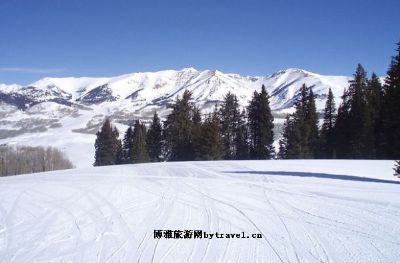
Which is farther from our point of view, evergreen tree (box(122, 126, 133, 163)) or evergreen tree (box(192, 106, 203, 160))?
evergreen tree (box(122, 126, 133, 163))

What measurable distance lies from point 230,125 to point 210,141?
27.3 ft

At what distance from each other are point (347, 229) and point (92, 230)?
5.63 metres

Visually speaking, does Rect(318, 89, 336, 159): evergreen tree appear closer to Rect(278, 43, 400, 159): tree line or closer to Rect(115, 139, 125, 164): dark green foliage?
Rect(278, 43, 400, 159): tree line

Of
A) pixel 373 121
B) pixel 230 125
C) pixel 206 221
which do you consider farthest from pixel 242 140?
pixel 206 221

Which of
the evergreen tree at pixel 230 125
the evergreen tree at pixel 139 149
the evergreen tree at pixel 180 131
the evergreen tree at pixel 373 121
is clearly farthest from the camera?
the evergreen tree at pixel 139 149

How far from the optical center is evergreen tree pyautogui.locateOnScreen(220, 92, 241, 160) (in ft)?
180

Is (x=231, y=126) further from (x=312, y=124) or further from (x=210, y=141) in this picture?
(x=312, y=124)

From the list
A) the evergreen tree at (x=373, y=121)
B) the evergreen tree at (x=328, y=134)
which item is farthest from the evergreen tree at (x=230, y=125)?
the evergreen tree at (x=373, y=121)

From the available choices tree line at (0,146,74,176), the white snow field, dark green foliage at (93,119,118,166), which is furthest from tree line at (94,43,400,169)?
tree line at (0,146,74,176)

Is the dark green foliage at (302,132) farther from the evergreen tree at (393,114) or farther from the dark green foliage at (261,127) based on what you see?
the evergreen tree at (393,114)

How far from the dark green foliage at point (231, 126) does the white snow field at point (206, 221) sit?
36.7m

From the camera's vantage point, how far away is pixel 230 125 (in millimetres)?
56062

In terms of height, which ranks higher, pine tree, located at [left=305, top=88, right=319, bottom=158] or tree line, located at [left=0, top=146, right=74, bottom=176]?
pine tree, located at [left=305, top=88, right=319, bottom=158]

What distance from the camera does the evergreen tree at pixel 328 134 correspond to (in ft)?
174
